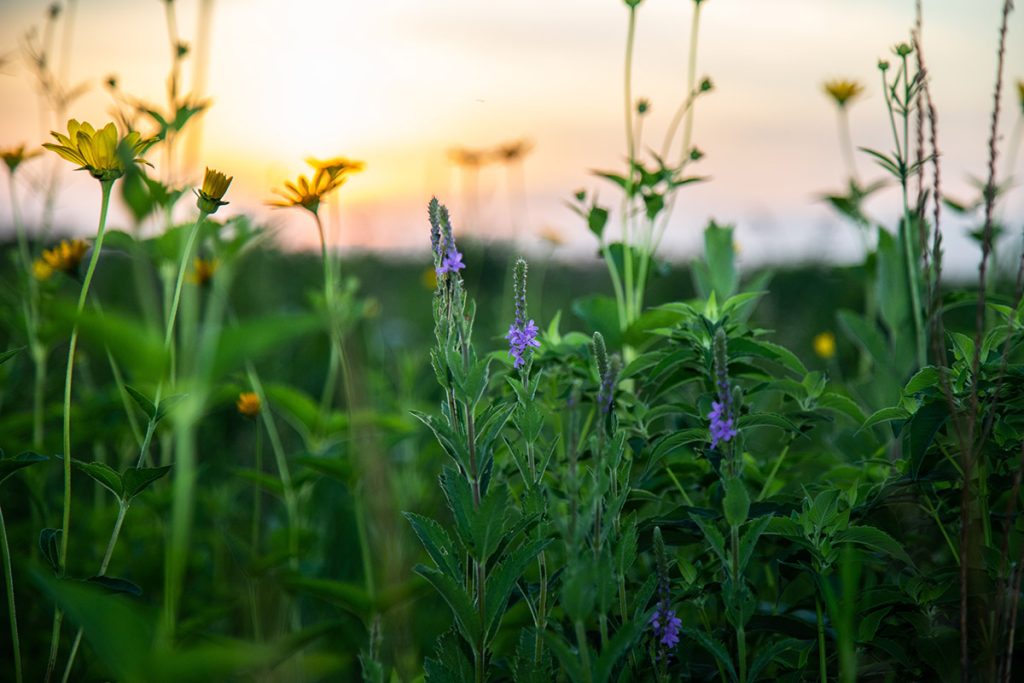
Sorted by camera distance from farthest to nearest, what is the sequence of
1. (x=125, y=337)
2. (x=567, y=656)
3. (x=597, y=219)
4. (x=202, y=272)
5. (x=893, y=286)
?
1. (x=202, y=272)
2. (x=893, y=286)
3. (x=597, y=219)
4. (x=567, y=656)
5. (x=125, y=337)

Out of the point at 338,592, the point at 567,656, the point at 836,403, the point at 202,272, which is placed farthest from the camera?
the point at 202,272

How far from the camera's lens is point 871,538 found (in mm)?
1125

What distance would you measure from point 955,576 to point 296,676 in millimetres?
1045

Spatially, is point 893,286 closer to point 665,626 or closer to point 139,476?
point 665,626

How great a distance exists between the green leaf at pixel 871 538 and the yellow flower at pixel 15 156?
5.91 feet

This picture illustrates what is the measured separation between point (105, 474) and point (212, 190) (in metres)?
0.43

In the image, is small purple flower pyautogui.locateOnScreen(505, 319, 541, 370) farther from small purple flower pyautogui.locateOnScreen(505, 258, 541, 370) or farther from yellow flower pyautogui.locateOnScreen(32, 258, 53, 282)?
yellow flower pyautogui.locateOnScreen(32, 258, 53, 282)

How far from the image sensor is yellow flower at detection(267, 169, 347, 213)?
1335 millimetres

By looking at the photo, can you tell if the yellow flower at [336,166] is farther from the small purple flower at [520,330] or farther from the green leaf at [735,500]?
the green leaf at [735,500]

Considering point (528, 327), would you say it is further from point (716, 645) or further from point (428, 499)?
point (428, 499)

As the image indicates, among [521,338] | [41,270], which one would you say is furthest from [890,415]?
[41,270]

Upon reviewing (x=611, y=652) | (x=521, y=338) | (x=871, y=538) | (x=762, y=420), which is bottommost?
(x=611, y=652)

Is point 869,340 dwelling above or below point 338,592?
above

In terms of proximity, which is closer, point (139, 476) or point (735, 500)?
point (735, 500)
